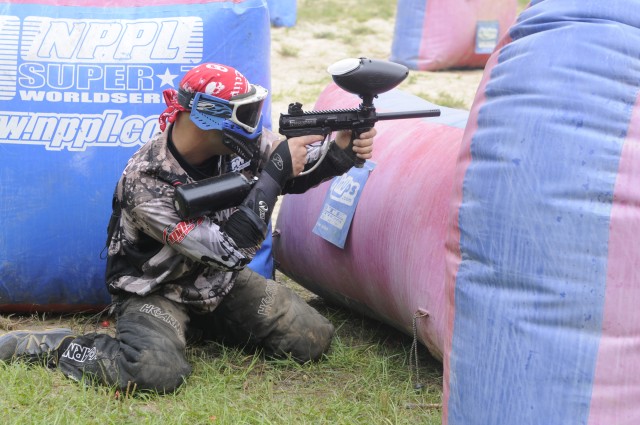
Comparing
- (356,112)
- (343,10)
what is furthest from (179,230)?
(343,10)

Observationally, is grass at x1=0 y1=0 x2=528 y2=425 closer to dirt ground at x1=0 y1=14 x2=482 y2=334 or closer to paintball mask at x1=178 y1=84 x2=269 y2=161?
paintball mask at x1=178 y1=84 x2=269 y2=161

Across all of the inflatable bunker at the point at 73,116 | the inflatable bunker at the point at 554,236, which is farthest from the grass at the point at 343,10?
the inflatable bunker at the point at 554,236

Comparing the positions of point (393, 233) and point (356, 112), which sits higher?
point (356, 112)

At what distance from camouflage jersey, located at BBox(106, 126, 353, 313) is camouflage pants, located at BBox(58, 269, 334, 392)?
82 millimetres

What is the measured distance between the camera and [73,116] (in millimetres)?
3752

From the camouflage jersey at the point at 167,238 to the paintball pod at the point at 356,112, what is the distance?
6.4 inches

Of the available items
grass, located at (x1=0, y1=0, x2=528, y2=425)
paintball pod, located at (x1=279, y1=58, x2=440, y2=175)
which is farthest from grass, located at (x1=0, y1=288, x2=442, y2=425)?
paintball pod, located at (x1=279, y1=58, x2=440, y2=175)

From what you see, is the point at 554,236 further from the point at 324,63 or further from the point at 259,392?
the point at 324,63

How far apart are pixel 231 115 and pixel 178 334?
0.81 metres

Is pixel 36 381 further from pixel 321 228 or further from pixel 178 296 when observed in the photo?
pixel 321 228

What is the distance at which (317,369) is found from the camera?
11.7 ft

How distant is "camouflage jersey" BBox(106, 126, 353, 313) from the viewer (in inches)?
126

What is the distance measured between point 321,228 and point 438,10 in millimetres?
5996

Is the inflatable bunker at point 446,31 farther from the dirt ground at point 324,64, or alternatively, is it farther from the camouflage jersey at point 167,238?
the camouflage jersey at point 167,238
